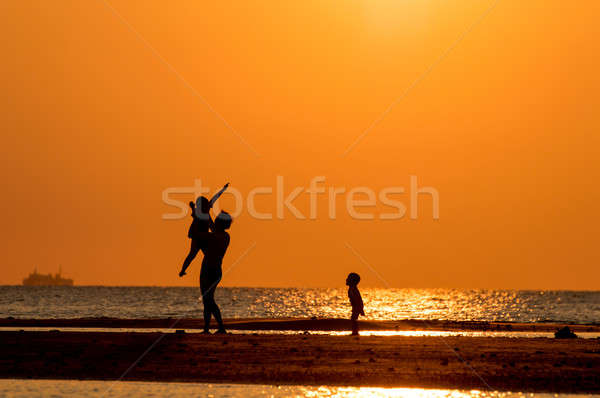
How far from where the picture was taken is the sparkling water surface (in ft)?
62.7

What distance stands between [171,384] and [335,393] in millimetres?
4059

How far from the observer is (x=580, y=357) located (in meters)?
24.8

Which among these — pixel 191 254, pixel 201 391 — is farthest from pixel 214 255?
pixel 201 391

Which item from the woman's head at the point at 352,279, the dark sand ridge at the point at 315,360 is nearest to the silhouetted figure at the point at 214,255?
the dark sand ridge at the point at 315,360

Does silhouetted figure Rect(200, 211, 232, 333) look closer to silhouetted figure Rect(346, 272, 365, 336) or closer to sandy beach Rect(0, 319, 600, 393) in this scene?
sandy beach Rect(0, 319, 600, 393)

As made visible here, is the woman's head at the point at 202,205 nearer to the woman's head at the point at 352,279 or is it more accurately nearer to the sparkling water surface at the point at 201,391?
Answer: the woman's head at the point at 352,279

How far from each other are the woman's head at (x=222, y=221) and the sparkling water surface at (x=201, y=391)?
11.2m

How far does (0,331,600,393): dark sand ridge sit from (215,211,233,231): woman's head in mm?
4038

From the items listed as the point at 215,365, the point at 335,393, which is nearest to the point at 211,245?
the point at 215,365

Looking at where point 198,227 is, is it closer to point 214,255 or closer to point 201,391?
point 214,255

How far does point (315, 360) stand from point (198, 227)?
878cm

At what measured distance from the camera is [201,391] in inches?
773

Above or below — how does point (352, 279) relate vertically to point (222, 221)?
below

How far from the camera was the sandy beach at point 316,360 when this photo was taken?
Result: 2120 centimetres
